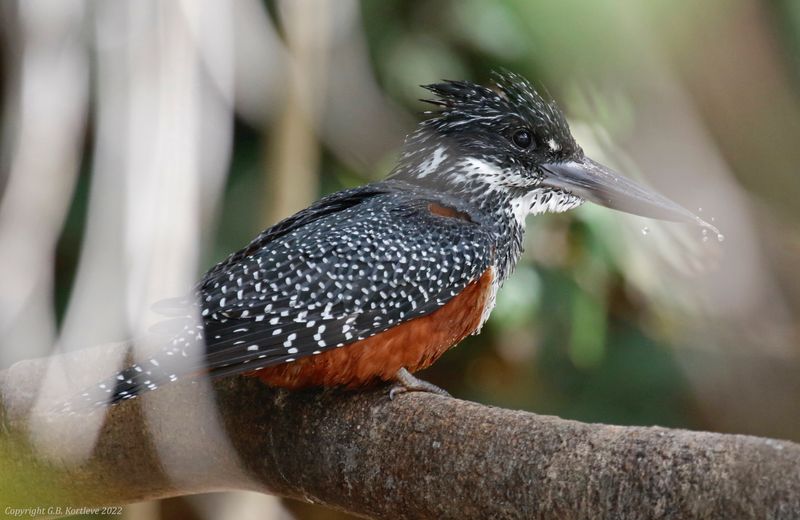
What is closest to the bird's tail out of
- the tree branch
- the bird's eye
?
the tree branch

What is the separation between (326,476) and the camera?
249 centimetres

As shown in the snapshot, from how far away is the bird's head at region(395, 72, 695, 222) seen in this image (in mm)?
3199

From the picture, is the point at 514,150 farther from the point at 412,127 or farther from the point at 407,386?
the point at 407,386

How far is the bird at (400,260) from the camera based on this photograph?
8.55ft

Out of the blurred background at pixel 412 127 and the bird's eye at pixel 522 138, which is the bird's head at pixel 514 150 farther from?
the blurred background at pixel 412 127

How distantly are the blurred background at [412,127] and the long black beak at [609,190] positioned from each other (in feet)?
0.63

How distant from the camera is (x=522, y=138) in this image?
3211 millimetres

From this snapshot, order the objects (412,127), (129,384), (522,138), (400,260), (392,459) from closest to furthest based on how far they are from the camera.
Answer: (392,459)
(129,384)
(400,260)
(522,138)
(412,127)

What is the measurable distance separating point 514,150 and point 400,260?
0.65 meters

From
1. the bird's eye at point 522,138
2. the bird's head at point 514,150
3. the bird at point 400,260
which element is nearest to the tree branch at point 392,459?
the bird at point 400,260

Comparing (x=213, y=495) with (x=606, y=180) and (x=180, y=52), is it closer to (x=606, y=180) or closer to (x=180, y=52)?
(x=606, y=180)

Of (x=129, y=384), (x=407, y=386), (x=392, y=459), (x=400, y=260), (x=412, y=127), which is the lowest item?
(x=129, y=384)

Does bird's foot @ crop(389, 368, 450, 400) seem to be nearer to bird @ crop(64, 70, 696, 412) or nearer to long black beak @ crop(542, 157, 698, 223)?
bird @ crop(64, 70, 696, 412)

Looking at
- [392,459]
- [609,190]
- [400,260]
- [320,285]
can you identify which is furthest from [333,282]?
[609,190]
